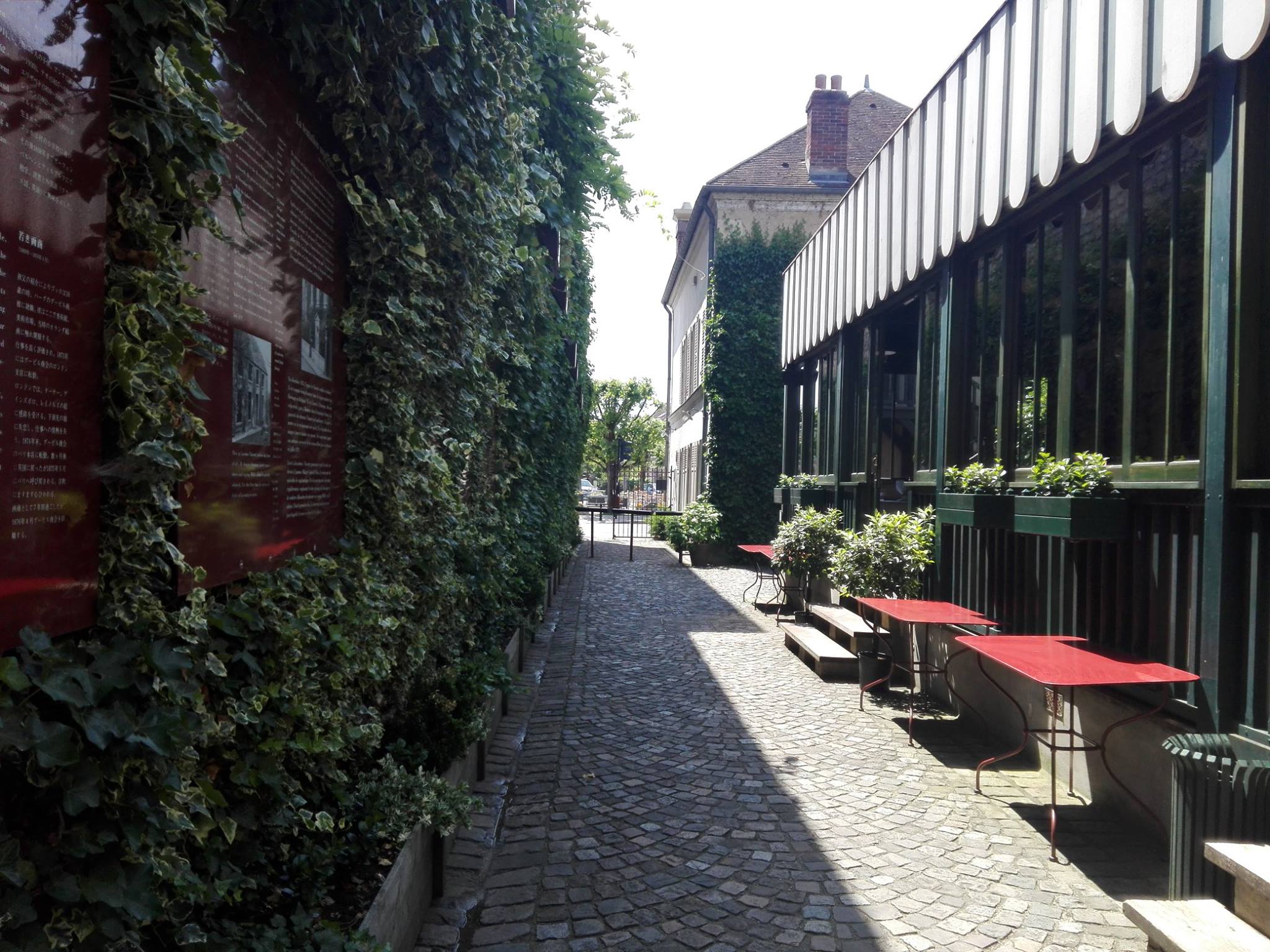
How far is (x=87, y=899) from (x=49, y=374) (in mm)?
837

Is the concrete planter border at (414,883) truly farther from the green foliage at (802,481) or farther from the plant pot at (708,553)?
the plant pot at (708,553)

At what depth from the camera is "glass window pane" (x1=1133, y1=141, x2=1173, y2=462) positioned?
4.32 m

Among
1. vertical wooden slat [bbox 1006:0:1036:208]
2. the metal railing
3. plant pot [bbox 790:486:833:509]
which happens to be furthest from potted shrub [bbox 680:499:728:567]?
vertical wooden slat [bbox 1006:0:1036:208]

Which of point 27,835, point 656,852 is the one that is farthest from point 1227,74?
point 27,835

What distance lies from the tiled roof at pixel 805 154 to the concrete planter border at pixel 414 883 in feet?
53.6

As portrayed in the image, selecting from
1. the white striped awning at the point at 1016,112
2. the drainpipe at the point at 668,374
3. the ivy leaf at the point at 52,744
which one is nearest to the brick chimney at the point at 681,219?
the drainpipe at the point at 668,374

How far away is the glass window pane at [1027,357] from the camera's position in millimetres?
5852

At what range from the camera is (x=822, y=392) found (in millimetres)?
12281

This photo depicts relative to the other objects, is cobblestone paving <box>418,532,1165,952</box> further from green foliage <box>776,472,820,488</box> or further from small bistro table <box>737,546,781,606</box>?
green foliage <box>776,472,820,488</box>

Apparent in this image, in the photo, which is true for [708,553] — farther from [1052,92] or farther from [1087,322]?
[1052,92]

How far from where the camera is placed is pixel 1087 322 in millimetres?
5160

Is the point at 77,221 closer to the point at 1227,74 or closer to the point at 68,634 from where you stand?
the point at 68,634

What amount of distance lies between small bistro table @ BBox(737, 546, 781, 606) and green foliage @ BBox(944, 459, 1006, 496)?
4314 mm

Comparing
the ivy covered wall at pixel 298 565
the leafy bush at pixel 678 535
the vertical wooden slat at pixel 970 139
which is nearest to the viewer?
the ivy covered wall at pixel 298 565
